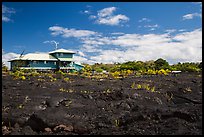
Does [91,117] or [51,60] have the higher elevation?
[51,60]

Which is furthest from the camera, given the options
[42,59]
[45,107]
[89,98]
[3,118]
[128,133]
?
[42,59]

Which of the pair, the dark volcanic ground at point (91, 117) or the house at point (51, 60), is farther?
the house at point (51, 60)

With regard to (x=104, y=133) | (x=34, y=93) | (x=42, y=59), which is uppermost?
(x=42, y=59)

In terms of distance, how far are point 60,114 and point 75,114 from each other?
14.5 inches

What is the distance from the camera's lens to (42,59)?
34.4 m

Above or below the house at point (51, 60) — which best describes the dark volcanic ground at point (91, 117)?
below

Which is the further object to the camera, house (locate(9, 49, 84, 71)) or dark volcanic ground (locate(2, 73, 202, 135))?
house (locate(9, 49, 84, 71))

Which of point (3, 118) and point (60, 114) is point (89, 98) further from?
point (3, 118)

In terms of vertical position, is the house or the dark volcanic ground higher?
the house

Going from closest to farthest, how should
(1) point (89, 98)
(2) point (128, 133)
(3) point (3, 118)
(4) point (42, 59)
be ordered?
(2) point (128, 133) < (3) point (3, 118) < (1) point (89, 98) < (4) point (42, 59)

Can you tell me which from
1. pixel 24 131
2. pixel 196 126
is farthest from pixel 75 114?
pixel 196 126

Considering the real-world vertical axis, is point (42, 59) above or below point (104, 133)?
above

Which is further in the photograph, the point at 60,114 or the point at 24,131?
the point at 60,114

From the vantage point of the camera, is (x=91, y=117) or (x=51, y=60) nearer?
(x=91, y=117)
